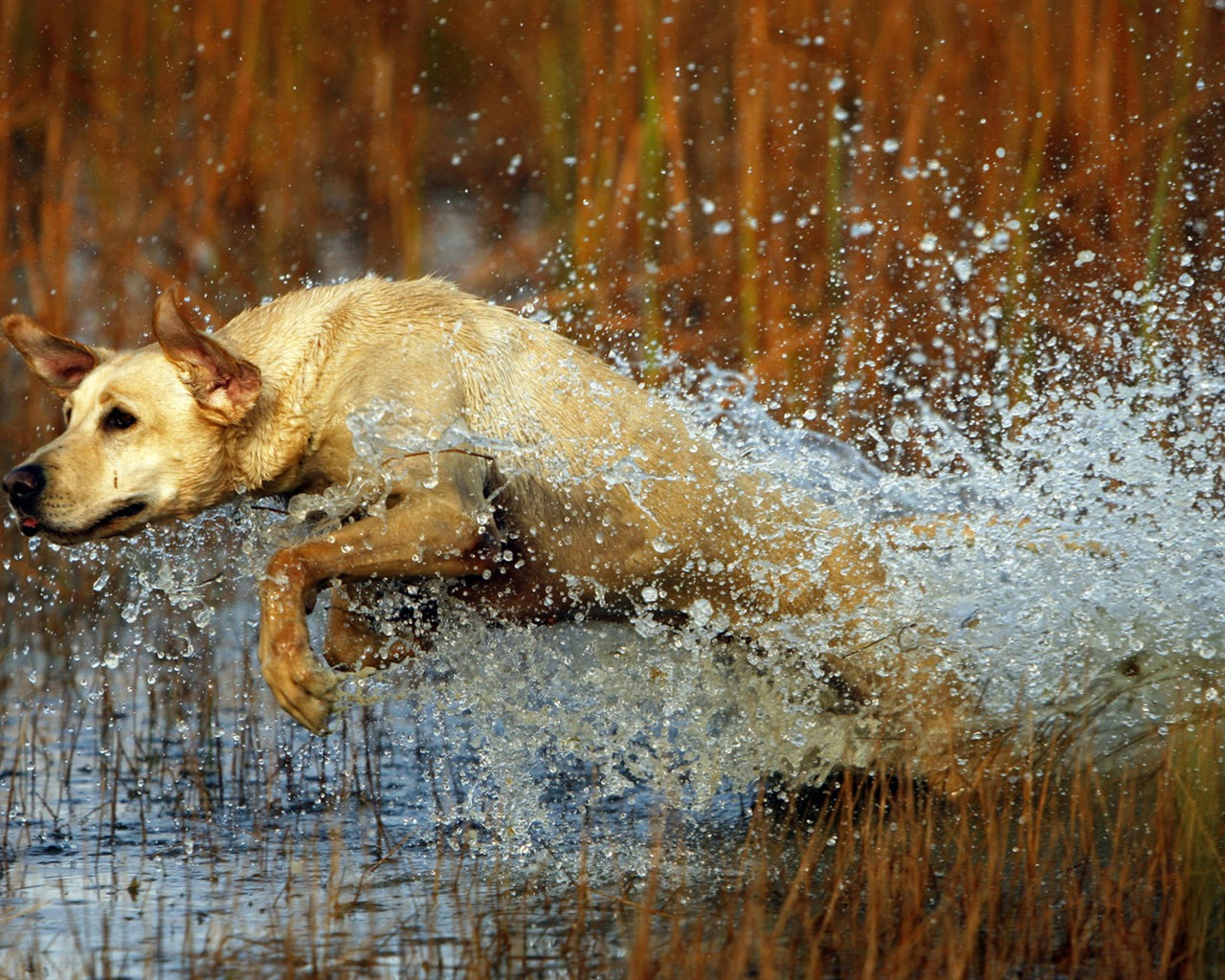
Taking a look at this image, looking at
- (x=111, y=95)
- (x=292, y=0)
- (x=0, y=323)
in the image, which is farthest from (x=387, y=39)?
(x=0, y=323)

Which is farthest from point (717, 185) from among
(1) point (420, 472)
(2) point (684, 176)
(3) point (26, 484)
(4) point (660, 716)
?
(3) point (26, 484)

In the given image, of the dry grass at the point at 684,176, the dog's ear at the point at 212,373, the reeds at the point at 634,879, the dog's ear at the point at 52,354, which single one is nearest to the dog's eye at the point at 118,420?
the dog's ear at the point at 212,373

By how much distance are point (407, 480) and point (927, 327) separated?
4.02m

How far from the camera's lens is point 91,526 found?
3.93 metres

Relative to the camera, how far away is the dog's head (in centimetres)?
387

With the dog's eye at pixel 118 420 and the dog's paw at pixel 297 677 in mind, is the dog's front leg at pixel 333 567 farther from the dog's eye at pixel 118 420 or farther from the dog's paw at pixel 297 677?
the dog's eye at pixel 118 420

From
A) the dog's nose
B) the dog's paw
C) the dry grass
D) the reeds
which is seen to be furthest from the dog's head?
the dry grass

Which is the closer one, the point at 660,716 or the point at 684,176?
the point at 660,716

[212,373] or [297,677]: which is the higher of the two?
[212,373]

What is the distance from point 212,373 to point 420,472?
574 mm

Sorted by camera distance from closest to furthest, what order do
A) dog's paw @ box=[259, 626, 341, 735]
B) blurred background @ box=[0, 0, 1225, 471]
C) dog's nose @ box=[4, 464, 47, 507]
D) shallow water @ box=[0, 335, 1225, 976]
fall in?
dog's paw @ box=[259, 626, 341, 735], dog's nose @ box=[4, 464, 47, 507], shallow water @ box=[0, 335, 1225, 976], blurred background @ box=[0, 0, 1225, 471]

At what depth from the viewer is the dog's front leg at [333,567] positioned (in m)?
3.74

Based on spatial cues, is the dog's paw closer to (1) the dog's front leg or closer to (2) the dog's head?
(1) the dog's front leg

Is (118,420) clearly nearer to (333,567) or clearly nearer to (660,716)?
(333,567)
